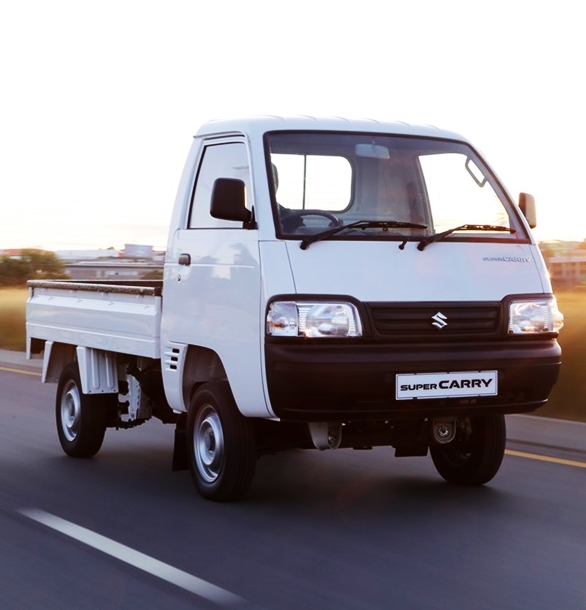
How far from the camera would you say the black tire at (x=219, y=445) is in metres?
7.36

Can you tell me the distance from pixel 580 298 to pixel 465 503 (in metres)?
15.6

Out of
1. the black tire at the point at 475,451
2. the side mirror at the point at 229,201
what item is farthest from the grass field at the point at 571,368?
the side mirror at the point at 229,201

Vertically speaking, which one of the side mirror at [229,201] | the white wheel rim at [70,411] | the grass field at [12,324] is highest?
the side mirror at [229,201]

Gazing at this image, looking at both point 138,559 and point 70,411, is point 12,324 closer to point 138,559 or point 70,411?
point 70,411

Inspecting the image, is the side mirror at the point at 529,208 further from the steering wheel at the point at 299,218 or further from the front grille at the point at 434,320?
the steering wheel at the point at 299,218

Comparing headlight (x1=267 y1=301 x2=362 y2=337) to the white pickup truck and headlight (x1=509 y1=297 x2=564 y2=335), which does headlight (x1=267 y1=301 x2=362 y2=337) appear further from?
headlight (x1=509 y1=297 x2=564 y2=335)

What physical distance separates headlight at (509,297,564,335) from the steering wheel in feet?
3.52

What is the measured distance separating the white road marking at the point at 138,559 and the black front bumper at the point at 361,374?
44.8 inches

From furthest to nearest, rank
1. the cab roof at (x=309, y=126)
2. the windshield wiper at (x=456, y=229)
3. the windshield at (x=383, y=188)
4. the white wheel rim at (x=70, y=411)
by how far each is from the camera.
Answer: the white wheel rim at (x=70, y=411)
the cab roof at (x=309, y=126)
the windshield at (x=383, y=188)
the windshield wiper at (x=456, y=229)

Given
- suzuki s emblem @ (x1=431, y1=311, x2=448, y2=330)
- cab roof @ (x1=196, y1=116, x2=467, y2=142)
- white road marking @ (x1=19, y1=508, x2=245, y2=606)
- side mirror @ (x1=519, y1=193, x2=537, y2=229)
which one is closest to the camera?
white road marking @ (x1=19, y1=508, x2=245, y2=606)

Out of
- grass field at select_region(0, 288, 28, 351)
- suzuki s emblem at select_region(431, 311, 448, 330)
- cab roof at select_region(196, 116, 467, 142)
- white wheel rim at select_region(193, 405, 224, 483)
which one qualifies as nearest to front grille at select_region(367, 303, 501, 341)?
suzuki s emblem at select_region(431, 311, 448, 330)

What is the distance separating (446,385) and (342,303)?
0.70 m

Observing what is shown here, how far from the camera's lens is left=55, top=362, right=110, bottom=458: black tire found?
30.9 feet

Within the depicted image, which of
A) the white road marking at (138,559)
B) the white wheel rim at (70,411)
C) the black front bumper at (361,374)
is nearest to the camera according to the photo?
the white road marking at (138,559)
